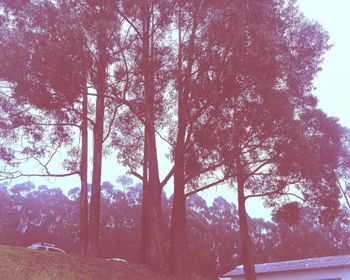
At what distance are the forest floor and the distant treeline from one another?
31589 mm

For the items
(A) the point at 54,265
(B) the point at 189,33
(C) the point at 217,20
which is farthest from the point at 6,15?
(A) the point at 54,265

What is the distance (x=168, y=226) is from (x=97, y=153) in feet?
87.5

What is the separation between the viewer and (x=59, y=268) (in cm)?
1168

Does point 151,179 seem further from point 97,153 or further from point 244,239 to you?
point 244,239

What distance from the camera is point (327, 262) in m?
28.3

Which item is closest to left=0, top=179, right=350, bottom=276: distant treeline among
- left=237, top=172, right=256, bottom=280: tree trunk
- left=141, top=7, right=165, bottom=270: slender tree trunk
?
left=237, top=172, right=256, bottom=280: tree trunk

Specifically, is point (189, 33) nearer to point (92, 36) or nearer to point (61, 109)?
point (92, 36)

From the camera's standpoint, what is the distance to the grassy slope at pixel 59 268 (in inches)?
414

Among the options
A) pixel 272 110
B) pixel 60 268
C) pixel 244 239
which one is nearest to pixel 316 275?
pixel 244 239

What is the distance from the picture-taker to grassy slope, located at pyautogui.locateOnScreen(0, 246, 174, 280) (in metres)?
10.5

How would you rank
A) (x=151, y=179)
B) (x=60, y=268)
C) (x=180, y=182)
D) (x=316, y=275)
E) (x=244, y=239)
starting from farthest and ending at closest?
(x=316, y=275) < (x=244, y=239) < (x=151, y=179) < (x=180, y=182) < (x=60, y=268)

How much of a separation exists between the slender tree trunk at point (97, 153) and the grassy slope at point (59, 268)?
9.79 ft

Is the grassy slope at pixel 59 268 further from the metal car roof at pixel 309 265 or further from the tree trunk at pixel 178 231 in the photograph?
the metal car roof at pixel 309 265

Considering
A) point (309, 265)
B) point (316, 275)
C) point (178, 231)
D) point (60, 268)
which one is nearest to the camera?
point (60, 268)
